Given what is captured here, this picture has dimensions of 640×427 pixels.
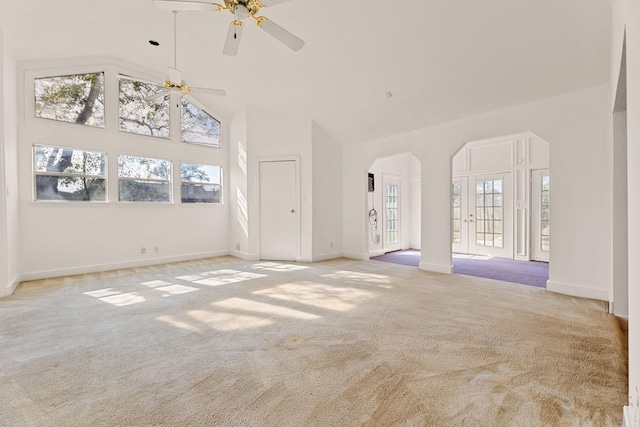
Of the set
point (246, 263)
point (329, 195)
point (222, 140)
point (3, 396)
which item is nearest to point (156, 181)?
point (222, 140)

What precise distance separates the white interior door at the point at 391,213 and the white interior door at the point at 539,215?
2921 mm

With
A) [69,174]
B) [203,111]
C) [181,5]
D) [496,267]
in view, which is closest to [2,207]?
[69,174]

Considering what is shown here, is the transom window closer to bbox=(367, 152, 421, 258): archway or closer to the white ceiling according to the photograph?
bbox=(367, 152, 421, 258): archway

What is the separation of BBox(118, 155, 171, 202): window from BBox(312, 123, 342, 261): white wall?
302 centimetres

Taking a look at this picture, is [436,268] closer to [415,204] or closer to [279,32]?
[415,204]

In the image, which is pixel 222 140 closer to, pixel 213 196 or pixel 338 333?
pixel 213 196

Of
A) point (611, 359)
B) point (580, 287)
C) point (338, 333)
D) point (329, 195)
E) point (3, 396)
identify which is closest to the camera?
point (3, 396)

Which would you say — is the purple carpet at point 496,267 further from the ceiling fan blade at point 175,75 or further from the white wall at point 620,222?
the ceiling fan blade at point 175,75

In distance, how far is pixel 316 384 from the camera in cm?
190

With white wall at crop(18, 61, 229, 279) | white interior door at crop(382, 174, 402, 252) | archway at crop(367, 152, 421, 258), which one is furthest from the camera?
white interior door at crop(382, 174, 402, 252)

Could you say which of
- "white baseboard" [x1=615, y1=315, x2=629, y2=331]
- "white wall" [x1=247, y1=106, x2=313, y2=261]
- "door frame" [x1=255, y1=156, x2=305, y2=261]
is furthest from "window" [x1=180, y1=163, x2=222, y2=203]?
"white baseboard" [x1=615, y1=315, x2=629, y2=331]

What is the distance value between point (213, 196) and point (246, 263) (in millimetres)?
1910

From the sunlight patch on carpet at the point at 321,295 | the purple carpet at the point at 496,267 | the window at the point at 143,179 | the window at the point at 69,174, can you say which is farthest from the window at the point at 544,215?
the window at the point at 69,174

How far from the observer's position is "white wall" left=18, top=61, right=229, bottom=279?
4742 mm
